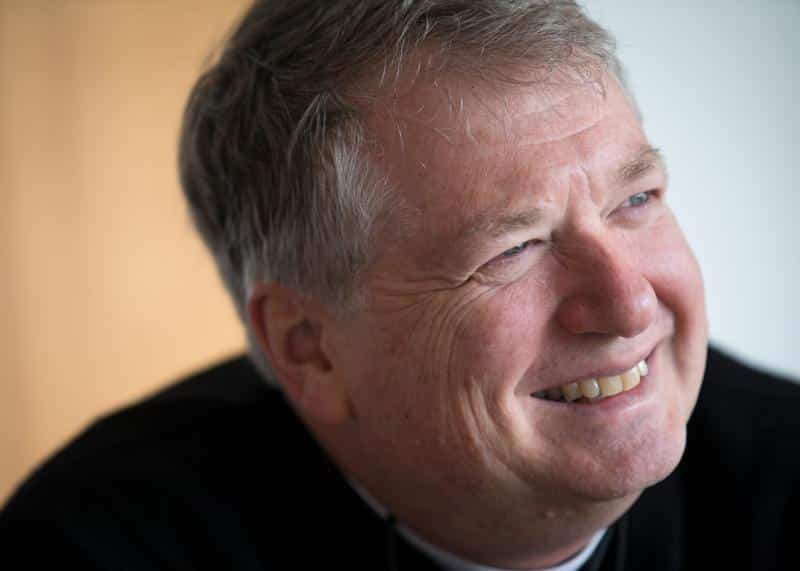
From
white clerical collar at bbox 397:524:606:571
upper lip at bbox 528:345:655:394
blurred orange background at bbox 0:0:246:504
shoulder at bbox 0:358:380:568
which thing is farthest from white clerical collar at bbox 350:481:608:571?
blurred orange background at bbox 0:0:246:504

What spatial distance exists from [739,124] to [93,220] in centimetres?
259

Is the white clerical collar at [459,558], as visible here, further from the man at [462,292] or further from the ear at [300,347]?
the ear at [300,347]

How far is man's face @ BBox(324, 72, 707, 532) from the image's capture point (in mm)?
1158

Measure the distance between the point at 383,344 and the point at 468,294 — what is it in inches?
6.4

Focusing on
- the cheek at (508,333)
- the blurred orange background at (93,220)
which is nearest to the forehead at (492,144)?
the cheek at (508,333)

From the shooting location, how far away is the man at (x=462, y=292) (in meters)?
1.17

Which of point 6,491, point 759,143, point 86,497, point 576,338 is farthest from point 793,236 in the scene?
point 6,491

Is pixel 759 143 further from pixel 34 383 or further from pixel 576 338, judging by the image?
pixel 34 383

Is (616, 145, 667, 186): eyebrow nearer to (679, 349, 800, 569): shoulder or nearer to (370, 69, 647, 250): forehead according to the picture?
(370, 69, 647, 250): forehead

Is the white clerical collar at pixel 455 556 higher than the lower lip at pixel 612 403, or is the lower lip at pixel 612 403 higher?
the lower lip at pixel 612 403

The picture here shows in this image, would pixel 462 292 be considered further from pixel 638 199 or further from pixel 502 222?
pixel 638 199

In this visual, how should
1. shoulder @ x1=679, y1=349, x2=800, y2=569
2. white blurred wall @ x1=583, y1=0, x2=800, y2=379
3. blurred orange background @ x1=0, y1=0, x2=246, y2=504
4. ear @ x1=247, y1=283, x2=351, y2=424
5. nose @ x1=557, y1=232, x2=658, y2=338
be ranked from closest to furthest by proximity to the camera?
nose @ x1=557, y1=232, x2=658, y2=338 → ear @ x1=247, y1=283, x2=351, y2=424 → shoulder @ x1=679, y1=349, x2=800, y2=569 → white blurred wall @ x1=583, y1=0, x2=800, y2=379 → blurred orange background @ x1=0, y1=0, x2=246, y2=504

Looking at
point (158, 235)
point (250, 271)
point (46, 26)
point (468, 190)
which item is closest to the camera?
point (468, 190)

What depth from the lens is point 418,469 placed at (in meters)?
1.32
